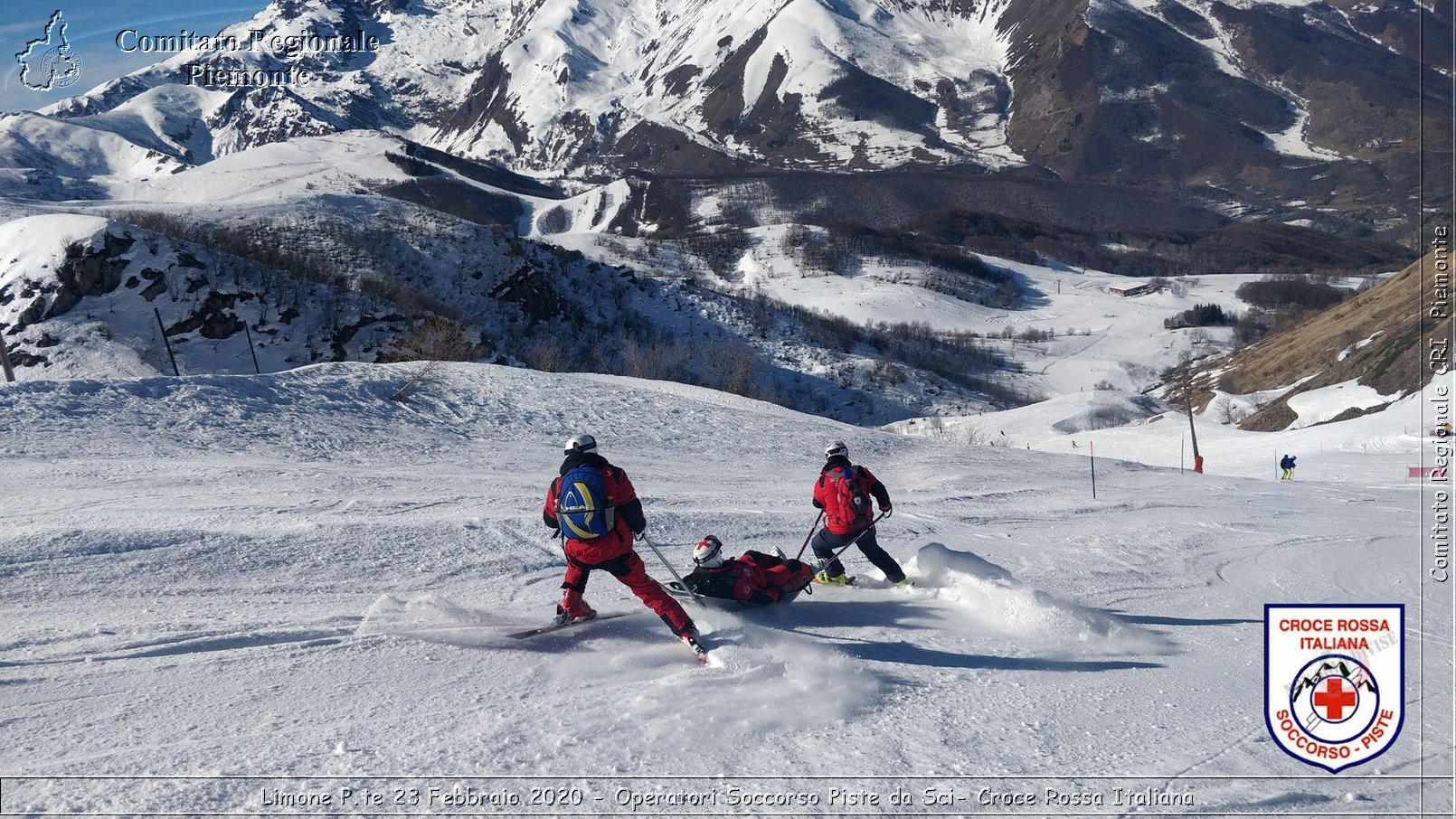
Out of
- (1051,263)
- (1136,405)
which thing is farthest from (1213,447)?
(1051,263)

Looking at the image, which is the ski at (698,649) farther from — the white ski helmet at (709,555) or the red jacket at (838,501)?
the red jacket at (838,501)

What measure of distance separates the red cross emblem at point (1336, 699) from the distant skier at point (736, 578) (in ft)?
14.0

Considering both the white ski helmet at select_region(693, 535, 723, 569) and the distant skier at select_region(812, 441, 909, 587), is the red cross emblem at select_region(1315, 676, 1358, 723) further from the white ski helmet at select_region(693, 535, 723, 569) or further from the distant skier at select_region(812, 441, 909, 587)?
the white ski helmet at select_region(693, 535, 723, 569)

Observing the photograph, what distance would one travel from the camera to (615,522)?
282 inches

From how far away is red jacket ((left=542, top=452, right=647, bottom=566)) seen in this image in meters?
7.09

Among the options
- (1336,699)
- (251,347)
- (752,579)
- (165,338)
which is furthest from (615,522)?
(251,347)

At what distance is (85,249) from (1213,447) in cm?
5382

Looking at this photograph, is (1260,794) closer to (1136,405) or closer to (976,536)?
(976,536)

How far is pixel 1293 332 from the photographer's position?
79000mm

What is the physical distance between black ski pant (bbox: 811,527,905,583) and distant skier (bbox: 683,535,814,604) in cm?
103

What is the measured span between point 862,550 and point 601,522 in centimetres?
363

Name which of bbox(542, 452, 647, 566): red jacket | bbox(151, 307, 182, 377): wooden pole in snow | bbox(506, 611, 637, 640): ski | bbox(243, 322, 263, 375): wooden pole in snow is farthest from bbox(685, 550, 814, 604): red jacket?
bbox(243, 322, 263, 375): wooden pole in snow

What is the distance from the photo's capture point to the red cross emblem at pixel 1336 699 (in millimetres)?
5938

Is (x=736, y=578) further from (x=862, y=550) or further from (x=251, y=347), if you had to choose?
(x=251, y=347)
